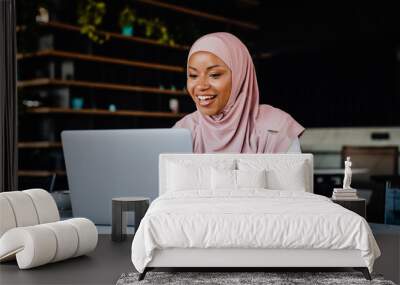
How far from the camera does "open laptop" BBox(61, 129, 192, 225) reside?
518cm

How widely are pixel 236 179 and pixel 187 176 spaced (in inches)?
15.1

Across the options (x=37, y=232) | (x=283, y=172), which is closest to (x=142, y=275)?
(x=37, y=232)

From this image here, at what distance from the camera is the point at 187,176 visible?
4.74 meters

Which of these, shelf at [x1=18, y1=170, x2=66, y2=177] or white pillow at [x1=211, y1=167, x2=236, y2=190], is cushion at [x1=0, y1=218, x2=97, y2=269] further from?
shelf at [x1=18, y1=170, x2=66, y2=177]

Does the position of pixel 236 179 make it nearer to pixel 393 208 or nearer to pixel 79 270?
pixel 79 270

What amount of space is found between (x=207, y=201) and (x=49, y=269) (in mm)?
1045

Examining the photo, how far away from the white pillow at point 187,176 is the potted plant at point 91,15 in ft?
10.0

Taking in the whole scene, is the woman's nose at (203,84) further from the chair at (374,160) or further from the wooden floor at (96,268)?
the chair at (374,160)

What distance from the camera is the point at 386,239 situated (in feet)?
16.0

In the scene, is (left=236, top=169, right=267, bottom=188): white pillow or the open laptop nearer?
(left=236, top=169, right=267, bottom=188): white pillow

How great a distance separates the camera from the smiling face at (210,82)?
5.78 meters

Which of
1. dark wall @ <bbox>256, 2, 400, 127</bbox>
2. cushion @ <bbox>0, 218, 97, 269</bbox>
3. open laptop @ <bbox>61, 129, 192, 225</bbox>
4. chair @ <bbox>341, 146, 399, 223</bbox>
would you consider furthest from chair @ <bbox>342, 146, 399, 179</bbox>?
cushion @ <bbox>0, 218, 97, 269</bbox>

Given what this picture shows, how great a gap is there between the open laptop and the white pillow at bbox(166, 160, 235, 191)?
1.15 feet

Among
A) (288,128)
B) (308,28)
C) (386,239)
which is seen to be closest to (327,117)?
(308,28)
